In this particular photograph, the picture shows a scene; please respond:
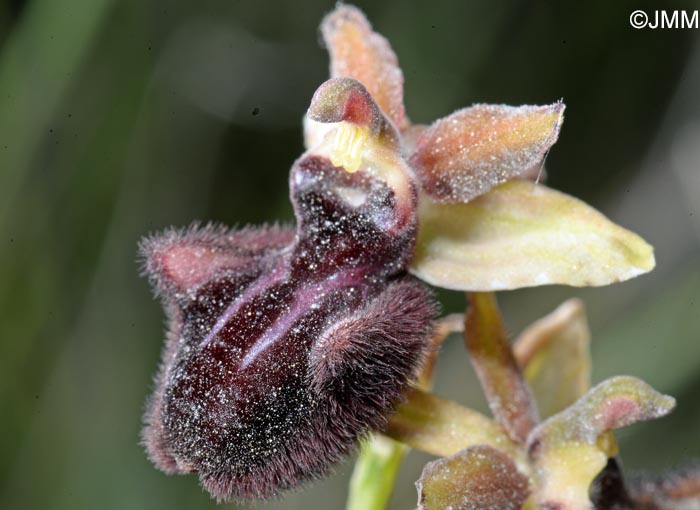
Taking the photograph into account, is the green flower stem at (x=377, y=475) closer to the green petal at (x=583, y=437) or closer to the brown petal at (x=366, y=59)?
the green petal at (x=583, y=437)

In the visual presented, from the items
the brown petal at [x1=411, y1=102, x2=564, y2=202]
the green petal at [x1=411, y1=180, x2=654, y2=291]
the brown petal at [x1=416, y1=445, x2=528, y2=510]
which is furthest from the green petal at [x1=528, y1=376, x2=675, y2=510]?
the brown petal at [x1=411, y1=102, x2=564, y2=202]

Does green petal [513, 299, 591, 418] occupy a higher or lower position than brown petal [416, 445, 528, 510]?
higher

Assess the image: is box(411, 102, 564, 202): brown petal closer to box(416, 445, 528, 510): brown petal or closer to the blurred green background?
box(416, 445, 528, 510): brown petal

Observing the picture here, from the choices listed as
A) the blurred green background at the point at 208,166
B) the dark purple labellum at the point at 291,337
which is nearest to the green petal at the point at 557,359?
the dark purple labellum at the point at 291,337

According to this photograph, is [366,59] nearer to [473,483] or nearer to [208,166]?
[473,483]

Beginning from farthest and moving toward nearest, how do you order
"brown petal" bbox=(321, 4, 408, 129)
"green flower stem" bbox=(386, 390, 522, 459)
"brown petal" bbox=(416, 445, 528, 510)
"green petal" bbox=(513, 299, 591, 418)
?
"green petal" bbox=(513, 299, 591, 418), "brown petal" bbox=(321, 4, 408, 129), "green flower stem" bbox=(386, 390, 522, 459), "brown petal" bbox=(416, 445, 528, 510)
